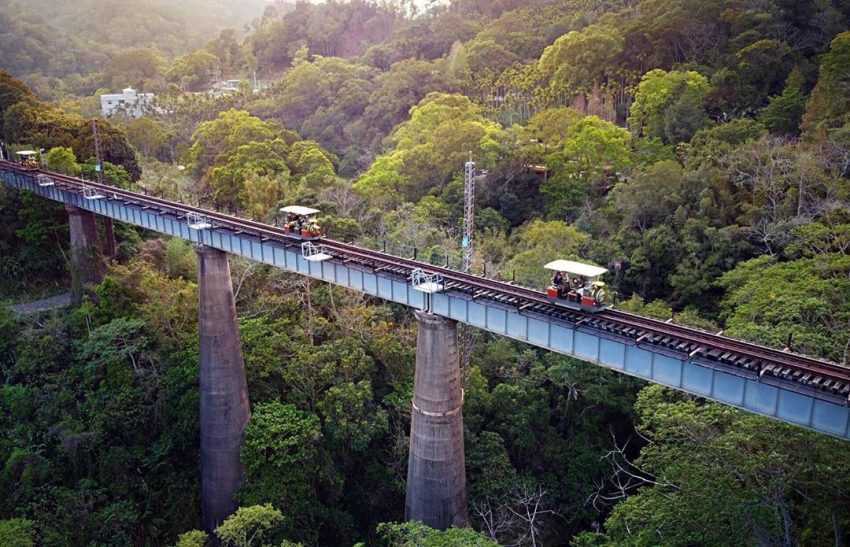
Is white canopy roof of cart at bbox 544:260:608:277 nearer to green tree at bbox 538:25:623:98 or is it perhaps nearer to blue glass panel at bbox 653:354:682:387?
blue glass panel at bbox 653:354:682:387

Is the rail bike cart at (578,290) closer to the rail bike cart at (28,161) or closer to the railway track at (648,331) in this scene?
the railway track at (648,331)

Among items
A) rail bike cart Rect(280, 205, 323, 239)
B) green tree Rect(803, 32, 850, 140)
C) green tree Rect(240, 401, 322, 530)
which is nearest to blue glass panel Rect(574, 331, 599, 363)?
green tree Rect(240, 401, 322, 530)

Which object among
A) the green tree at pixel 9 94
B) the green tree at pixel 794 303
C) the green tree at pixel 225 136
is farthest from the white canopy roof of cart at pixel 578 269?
the green tree at pixel 9 94

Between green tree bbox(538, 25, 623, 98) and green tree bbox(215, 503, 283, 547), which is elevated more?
green tree bbox(538, 25, 623, 98)

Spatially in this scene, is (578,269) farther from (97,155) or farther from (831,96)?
(97,155)

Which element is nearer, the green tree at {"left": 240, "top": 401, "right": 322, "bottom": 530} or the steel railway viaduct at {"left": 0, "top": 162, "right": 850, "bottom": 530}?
the steel railway viaduct at {"left": 0, "top": 162, "right": 850, "bottom": 530}

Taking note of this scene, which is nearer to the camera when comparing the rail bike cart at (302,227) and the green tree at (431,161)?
the rail bike cart at (302,227)

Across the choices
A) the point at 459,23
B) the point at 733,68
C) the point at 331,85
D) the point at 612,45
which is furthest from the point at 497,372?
the point at 459,23

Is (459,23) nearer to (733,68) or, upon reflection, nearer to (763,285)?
(733,68)
